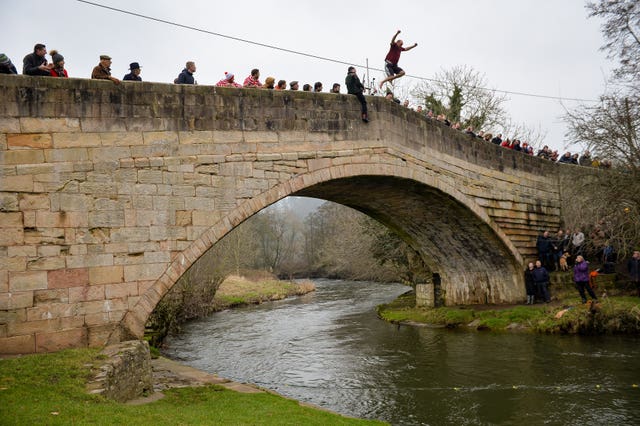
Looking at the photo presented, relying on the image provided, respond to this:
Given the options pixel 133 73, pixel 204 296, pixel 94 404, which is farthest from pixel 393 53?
pixel 204 296

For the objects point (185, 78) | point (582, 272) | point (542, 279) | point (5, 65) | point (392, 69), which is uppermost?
point (392, 69)

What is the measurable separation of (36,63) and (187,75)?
2.47 metres

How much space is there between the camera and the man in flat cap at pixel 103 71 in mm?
8258

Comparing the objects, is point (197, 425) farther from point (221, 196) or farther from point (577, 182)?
point (577, 182)

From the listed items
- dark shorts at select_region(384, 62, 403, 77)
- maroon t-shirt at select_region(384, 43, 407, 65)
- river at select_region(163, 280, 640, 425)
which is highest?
maroon t-shirt at select_region(384, 43, 407, 65)

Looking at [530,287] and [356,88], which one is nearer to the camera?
[356,88]

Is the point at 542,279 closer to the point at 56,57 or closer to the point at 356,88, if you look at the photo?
the point at 356,88

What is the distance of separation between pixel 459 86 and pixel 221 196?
57.5ft

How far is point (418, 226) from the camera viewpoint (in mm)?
15805

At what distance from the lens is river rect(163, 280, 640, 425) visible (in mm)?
7910

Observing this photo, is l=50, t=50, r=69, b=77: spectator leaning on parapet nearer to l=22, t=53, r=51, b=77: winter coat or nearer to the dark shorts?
l=22, t=53, r=51, b=77: winter coat

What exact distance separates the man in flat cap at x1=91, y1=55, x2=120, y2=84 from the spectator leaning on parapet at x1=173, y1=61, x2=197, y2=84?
1322 mm

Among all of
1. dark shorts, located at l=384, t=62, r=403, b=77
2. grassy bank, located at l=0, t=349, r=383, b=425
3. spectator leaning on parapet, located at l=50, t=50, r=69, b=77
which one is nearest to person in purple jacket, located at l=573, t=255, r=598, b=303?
dark shorts, located at l=384, t=62, r=403, b=77

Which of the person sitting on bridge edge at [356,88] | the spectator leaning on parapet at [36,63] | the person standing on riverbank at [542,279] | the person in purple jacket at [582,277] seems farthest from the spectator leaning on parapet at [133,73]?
the person standing on riverbank at [542,279]
